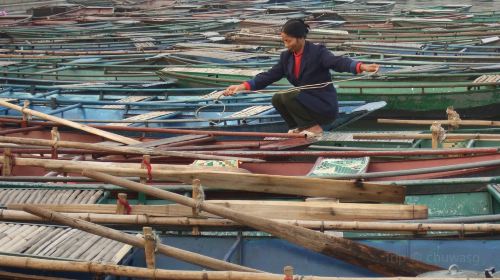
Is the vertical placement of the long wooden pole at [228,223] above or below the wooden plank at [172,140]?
below

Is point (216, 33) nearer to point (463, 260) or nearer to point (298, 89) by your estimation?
point (298, 89)

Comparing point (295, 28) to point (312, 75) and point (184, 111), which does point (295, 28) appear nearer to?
point (312, 75)

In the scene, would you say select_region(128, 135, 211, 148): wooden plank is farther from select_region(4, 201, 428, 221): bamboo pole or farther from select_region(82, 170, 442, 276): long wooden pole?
select_region(82, 170, 442, 276): long wooden pole

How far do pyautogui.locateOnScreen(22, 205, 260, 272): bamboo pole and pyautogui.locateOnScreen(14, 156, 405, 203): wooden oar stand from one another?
3.21 feet

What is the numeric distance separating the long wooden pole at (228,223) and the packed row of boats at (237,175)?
0.01 meters

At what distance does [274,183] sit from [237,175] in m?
0.30

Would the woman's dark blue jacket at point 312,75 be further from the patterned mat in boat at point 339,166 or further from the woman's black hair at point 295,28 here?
the patterned mat in boat at point 339,166

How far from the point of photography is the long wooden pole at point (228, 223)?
566 centimetres

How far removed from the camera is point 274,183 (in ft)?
21.4

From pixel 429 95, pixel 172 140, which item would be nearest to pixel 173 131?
pixel 172 140

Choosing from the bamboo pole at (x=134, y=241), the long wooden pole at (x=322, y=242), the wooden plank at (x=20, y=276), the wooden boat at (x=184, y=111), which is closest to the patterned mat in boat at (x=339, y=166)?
the long wooden pole at (x=322, y=242)

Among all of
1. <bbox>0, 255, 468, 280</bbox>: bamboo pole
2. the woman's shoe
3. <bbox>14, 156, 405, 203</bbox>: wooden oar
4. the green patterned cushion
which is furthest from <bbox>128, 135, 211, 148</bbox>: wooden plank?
<bbox>0, 255, 468, 280</bbox>: bamboo pole

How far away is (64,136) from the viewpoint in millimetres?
10656

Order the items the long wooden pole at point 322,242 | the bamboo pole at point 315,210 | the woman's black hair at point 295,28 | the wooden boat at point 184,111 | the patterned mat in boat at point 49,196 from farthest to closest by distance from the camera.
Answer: the wooden boat at point 184,111 < the woman's black hair at point 295,28 < the patterned mat in boat at point 49,196 < the bamboo pole at point 315,210 < the long wooden pole at point 322,242
